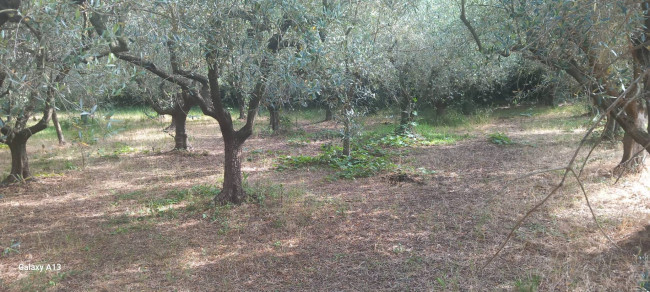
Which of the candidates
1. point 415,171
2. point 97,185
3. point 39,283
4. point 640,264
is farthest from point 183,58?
point 640,264

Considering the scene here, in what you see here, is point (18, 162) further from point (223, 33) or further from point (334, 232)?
point (334, 232)

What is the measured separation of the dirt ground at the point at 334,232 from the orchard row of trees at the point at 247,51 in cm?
100

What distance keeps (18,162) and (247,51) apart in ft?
20.8

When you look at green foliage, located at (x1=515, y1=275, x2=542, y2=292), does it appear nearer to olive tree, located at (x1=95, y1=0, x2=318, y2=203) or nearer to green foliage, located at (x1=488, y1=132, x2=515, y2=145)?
olive tree, located at (x1=95, y1=0, x2=318, y2=203)

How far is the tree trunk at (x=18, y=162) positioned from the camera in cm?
909

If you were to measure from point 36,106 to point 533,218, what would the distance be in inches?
292

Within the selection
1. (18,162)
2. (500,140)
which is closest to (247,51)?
(18,162)

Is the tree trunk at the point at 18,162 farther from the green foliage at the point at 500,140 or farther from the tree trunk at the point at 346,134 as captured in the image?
the green foliage at the point at 500,140

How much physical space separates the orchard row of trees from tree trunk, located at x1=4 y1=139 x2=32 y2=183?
23 mm

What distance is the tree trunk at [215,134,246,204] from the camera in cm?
723

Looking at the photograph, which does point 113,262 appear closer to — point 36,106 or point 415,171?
point 36,106

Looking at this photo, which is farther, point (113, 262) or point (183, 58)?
point (183, 58)

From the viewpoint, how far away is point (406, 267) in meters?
4.90

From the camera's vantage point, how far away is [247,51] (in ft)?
19.5
